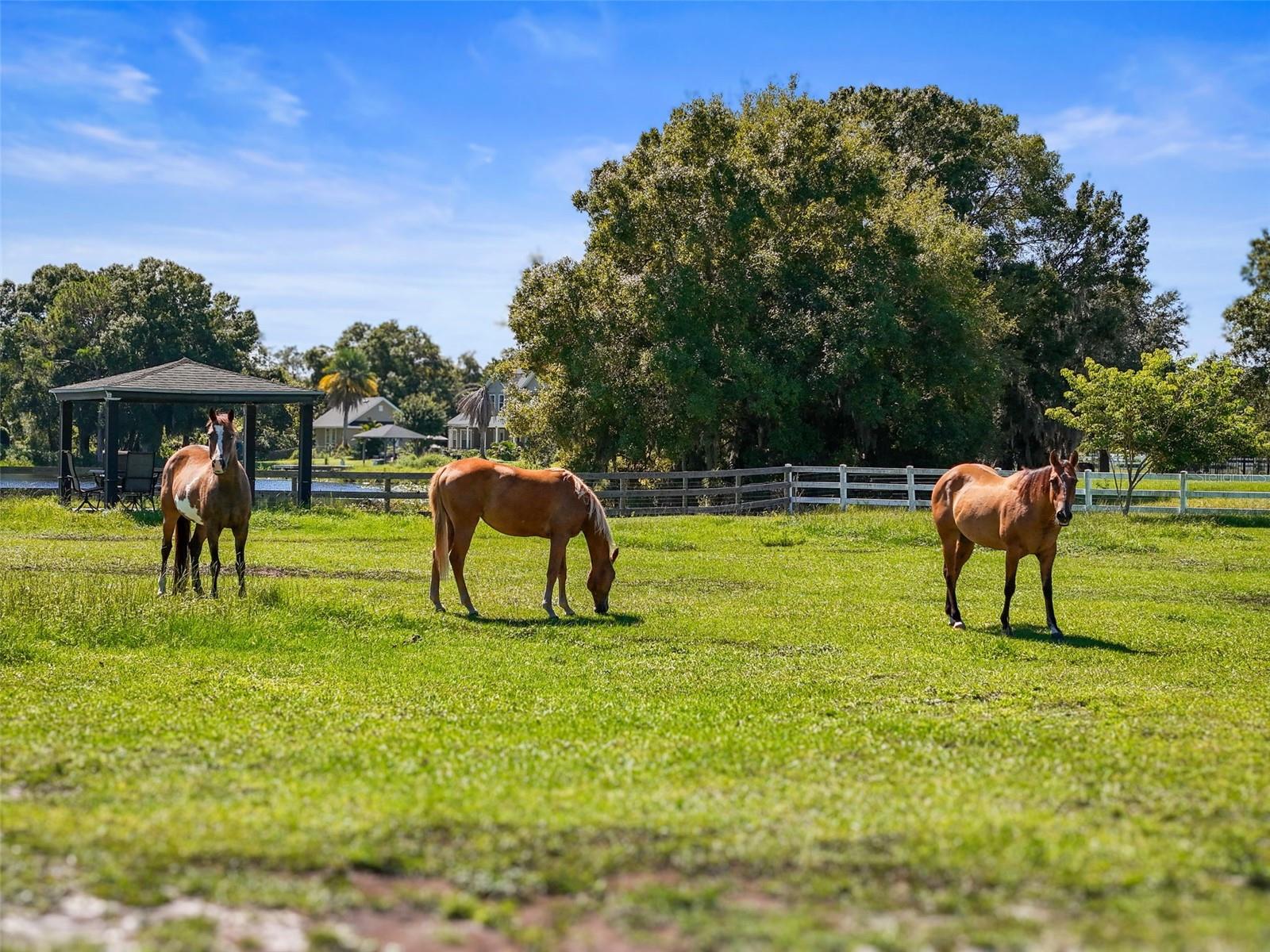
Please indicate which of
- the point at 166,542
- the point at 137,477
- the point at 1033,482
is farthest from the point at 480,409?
the point at 1033,482

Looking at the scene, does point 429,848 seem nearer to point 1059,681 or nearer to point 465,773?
point 465,773

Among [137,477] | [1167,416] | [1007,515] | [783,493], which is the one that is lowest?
[783,493]

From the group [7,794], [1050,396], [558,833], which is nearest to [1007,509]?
[558,833]

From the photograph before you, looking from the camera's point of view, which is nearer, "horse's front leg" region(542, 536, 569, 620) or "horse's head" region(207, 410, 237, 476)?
"horse's front leg" region(542, 536, 569, 620)

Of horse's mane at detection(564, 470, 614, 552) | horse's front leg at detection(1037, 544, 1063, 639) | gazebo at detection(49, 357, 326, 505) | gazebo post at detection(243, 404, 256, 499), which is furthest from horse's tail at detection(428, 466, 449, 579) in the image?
gazebo post at detection(243, 404, 256, 499)

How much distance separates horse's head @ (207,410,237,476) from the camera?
1248 cm

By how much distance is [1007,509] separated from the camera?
1159 centimetres

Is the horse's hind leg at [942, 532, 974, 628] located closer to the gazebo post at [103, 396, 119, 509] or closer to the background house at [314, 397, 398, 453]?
the gazebo post at [103, 396, 119, 509]

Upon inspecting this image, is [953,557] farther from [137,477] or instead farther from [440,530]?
[137,477]

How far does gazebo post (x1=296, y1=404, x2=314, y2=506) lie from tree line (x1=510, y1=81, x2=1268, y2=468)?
6730mm

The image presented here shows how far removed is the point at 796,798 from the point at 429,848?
1741mm

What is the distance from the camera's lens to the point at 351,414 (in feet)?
331

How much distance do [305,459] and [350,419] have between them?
74.1 meters

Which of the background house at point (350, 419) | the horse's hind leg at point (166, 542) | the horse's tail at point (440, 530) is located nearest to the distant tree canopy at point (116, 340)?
the background house at point (350, 419)
